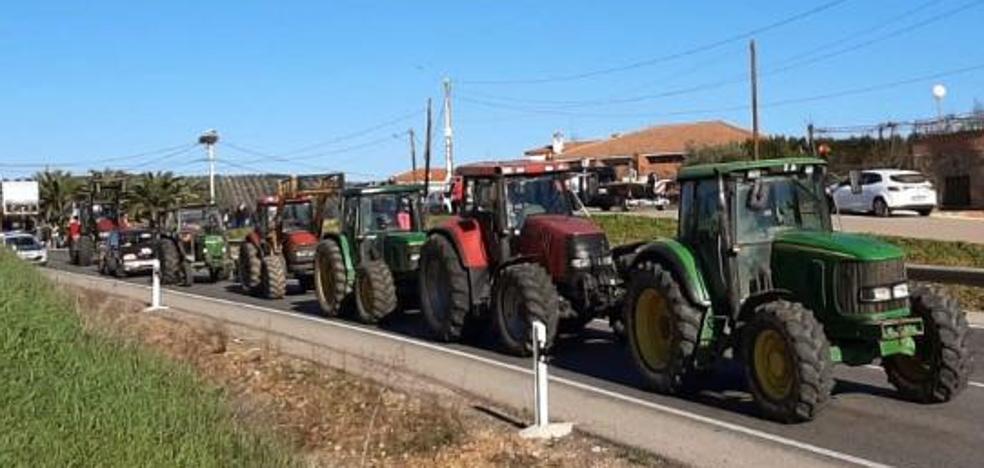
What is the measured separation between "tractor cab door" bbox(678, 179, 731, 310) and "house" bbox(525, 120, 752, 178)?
206ft

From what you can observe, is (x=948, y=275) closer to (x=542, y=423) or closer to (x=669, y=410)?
(x=669, y=410)

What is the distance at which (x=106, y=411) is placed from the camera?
741cm

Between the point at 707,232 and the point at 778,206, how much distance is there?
68cm

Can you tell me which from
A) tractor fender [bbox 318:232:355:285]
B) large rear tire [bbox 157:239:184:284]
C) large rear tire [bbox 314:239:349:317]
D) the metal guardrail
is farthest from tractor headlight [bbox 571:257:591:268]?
large rear tire [bbox 157:239:184:284]

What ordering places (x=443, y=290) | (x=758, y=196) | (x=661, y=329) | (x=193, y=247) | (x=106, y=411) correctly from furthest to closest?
(x=193, y=247), (x=443, y=290), (x=661, y=329), (x=758, y=196), (x=106, y=411)

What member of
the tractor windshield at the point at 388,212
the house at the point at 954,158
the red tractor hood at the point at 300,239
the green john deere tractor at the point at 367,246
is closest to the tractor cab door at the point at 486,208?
the green john deere tractor at the point at 367,246

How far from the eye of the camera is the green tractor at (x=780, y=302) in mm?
9766

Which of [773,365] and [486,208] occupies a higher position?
[486,208]

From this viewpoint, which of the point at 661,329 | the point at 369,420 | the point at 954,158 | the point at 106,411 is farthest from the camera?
the point at 954,158

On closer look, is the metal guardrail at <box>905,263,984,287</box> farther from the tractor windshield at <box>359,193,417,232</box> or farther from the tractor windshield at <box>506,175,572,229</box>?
the tractor windshield at <box>359,193,417,232</box>

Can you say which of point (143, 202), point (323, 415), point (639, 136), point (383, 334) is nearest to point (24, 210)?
point (143, 202)

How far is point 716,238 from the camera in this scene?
428 inches

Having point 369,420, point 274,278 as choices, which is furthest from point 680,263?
point 274,278

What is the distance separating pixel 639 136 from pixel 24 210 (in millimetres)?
42230
